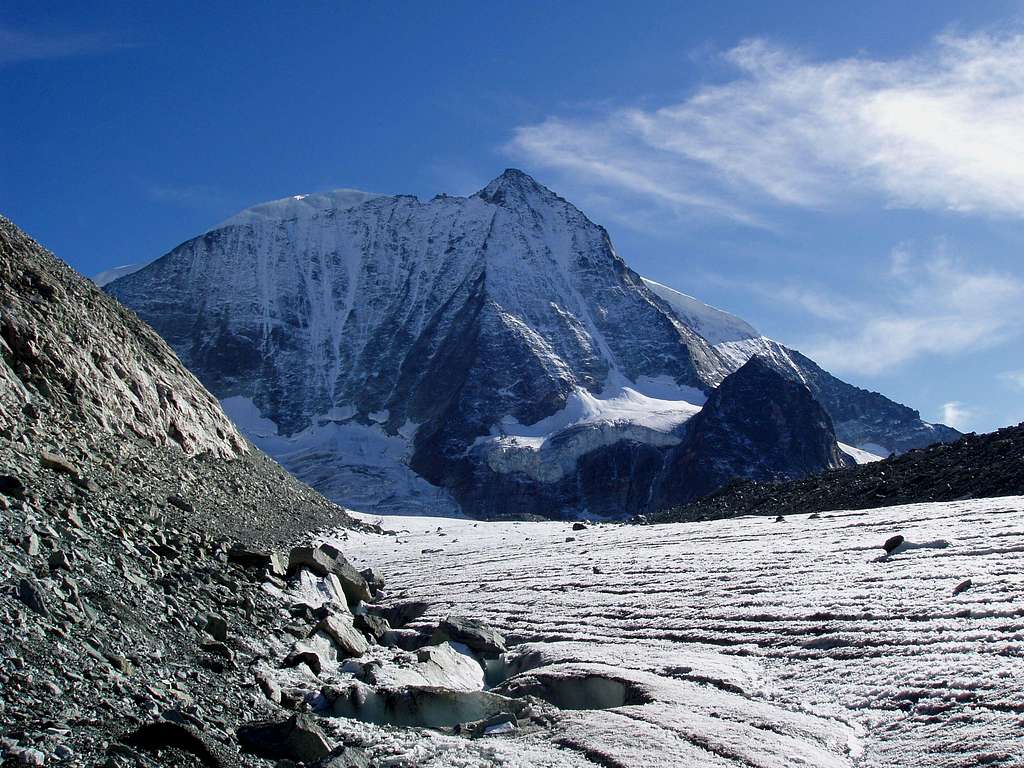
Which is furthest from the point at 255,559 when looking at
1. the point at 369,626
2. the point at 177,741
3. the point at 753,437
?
the point at 753,437

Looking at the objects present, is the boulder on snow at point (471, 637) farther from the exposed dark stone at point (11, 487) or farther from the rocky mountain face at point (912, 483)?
the rocky mountain face at point (912, 483)

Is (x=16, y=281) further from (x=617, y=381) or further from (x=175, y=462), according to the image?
(x=617, y=381)

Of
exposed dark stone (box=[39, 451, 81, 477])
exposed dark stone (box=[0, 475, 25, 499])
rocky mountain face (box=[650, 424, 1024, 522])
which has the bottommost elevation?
exposed dark stone (box=[0, 475, 25, 499])

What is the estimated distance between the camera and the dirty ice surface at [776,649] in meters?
8.80

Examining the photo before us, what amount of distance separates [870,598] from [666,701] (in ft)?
14.8

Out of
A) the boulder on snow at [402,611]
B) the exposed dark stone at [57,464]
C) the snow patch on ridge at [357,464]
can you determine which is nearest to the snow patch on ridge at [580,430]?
the snow patch on ridge at [357,464]

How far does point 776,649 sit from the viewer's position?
12117 millimetres

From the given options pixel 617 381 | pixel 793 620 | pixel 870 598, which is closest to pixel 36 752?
pixel 793 620

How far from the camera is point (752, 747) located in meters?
8.83

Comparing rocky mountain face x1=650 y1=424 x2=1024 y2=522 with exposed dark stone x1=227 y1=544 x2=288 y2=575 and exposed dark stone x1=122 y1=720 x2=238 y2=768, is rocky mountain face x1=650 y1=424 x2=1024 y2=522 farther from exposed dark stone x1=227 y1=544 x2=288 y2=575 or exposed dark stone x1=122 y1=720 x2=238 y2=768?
exposed dark stone x1=122 y1=720 x2=238 y2=768

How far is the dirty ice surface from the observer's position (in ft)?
28.9

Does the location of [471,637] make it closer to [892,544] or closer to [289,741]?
[289,741]

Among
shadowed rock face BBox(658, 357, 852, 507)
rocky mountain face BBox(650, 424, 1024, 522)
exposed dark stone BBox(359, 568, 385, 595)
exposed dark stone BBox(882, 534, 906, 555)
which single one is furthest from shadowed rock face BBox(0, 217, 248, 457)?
shadowed rock face BBox(658, 357, 852, 507)

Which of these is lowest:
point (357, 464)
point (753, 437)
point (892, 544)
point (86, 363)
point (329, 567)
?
point (329, 567)
